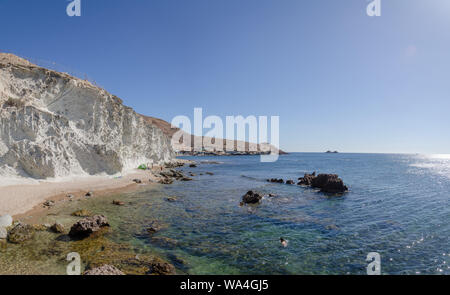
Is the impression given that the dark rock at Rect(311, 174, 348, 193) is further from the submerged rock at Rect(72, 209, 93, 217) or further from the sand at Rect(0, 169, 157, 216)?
the submerged rock at Rect(72, 209, 93, 217)

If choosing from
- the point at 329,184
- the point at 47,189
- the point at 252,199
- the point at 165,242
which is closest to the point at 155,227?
the point at 165,242

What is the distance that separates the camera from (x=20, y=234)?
10289 millimetres

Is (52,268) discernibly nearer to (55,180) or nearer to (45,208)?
(45,208)

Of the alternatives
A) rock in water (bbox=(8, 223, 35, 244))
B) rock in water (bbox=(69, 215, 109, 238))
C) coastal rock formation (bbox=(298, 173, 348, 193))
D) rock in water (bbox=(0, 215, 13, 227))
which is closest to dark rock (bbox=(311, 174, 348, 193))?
coastal rock formation (bbox=(298, 173, 348, 193))

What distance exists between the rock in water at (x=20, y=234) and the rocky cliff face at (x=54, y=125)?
1336 centimetres

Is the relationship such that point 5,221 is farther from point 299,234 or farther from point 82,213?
point 299,234

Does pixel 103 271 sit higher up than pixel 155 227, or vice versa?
pixel 103 271

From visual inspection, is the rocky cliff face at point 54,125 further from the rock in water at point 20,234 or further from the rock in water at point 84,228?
the rock in water at point 84,228

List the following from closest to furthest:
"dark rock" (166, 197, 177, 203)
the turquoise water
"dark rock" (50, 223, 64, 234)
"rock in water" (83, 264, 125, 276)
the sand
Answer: "rock in water" (83, 264, 125, 276) → the turquoise water → "dark rock" (50, 223, 64, 234) → the sand → "dark rock" (166, 197, 177, 203)

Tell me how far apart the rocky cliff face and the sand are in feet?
5.38

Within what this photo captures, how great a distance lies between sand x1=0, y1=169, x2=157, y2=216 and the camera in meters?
14.8

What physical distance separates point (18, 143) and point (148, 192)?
13319 mm

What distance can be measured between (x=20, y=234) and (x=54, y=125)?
17.8 m

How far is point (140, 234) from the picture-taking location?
39.6 ft
